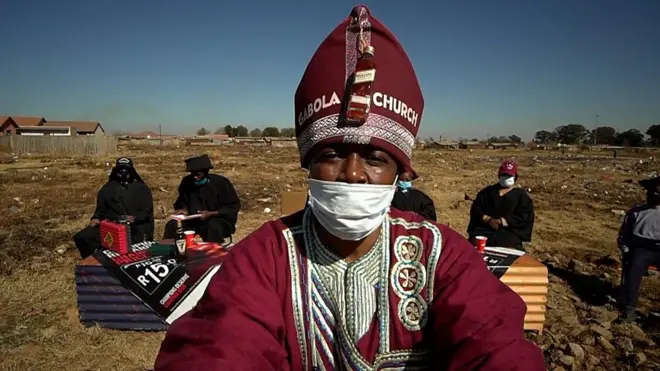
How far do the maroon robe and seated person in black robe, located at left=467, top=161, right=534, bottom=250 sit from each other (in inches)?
199

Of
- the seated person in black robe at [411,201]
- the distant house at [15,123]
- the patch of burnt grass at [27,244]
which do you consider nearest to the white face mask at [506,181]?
the seated person in black robe at [411,201]

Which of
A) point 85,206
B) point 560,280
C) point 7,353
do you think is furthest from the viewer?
point 85,206

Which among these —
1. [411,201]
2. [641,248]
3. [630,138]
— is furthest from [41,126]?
[630,138]

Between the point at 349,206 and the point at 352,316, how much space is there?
34 cm

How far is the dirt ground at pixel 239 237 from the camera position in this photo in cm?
416

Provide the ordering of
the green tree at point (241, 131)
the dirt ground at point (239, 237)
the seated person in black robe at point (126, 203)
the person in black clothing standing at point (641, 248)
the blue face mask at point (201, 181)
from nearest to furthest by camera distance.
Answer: the dirt ground at point (239, 237) → the person in black clothing standing at point (641, 248) → the seated person in black robe at point (126, 203) → the blue face mask at point (201, 181) → the green tree at point (241, 131)

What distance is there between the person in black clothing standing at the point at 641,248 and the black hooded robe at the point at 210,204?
5.74 metres

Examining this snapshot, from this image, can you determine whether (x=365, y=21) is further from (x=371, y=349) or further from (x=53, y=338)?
(x=53, y=338)

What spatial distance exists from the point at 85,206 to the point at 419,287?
13663 mm

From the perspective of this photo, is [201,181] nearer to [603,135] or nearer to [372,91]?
[372,91]

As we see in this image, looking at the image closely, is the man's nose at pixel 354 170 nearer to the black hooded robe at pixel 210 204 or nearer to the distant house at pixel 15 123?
the black hooded robe at pixel 210 204

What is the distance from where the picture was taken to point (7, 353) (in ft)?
13.4

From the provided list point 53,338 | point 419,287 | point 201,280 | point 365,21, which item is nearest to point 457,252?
point 419,287

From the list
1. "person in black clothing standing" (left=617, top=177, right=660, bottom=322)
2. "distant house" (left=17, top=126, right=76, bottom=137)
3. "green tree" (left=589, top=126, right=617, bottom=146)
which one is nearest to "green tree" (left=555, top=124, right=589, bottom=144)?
"green tree" (left=589, top=126, right=617, bottom=146)
